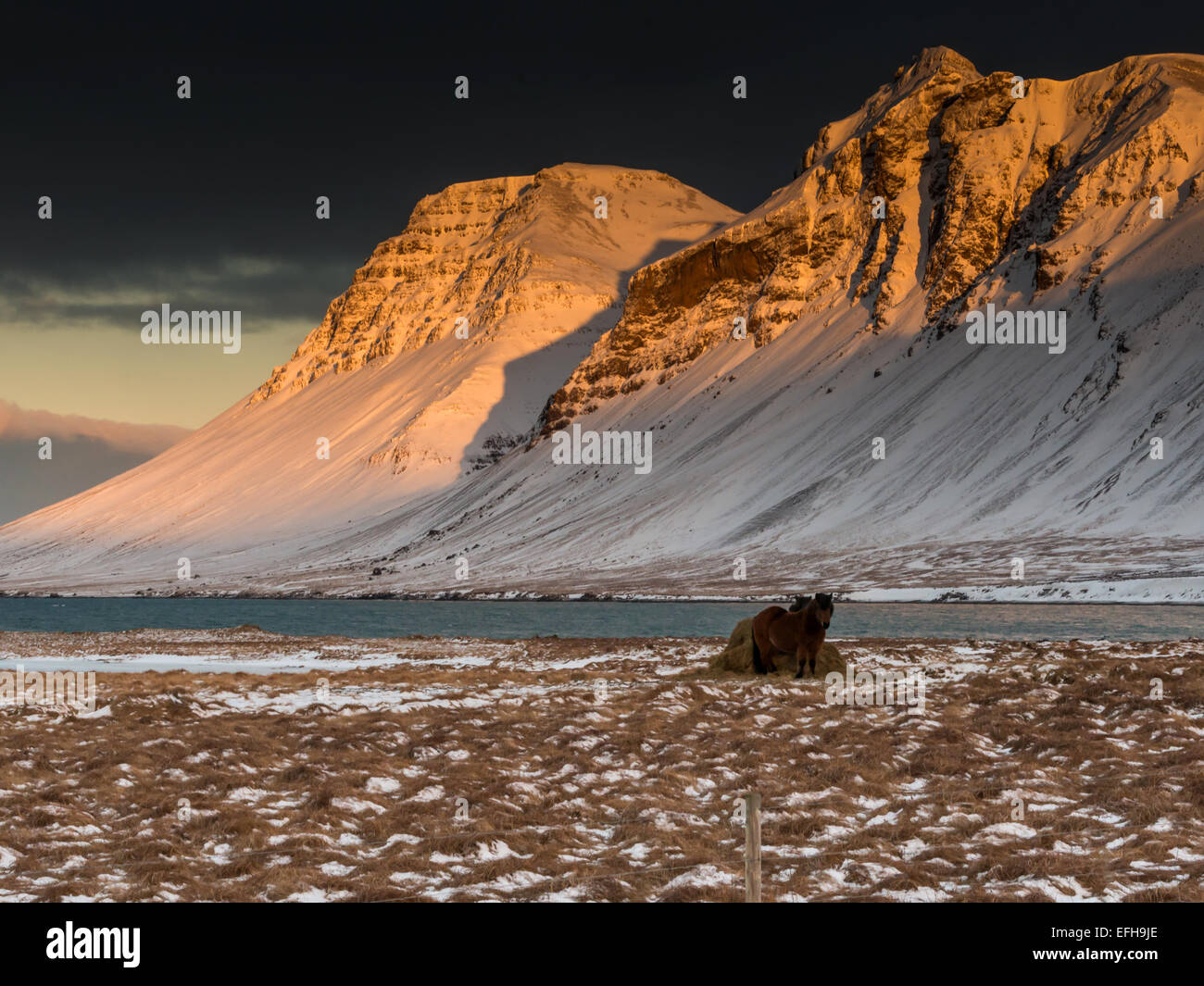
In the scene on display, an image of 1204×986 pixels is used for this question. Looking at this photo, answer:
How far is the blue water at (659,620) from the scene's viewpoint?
58688 mm

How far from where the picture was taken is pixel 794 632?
96.1 feet

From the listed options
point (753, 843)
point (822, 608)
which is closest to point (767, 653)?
point (822, 608)

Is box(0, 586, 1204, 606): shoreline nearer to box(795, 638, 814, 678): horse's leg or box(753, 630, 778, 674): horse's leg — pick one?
box(753, 630, 778, 674): horse's leg

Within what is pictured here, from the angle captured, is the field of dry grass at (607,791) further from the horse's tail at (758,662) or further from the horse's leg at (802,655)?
the horse's tail at (758,662)

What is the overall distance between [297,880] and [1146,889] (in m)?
8.31

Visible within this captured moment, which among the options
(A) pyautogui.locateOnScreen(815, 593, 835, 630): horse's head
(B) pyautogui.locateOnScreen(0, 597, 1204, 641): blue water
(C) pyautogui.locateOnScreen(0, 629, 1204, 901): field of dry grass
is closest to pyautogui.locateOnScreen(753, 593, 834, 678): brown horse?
(A) pyautogui.locateOnScreen(815, 593, 835, 630): horse's head

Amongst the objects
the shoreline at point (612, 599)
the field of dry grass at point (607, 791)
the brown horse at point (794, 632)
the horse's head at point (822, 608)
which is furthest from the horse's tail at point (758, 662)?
the shoreline at point (612, 599)

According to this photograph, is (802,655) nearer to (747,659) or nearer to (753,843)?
(747,659)

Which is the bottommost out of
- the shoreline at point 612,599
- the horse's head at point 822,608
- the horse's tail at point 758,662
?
the shoreline at point 612,599

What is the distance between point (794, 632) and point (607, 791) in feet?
45.0

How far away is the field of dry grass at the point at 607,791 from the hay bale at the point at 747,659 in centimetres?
293

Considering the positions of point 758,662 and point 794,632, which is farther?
point 758,662

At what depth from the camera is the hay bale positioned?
99.5 ft
